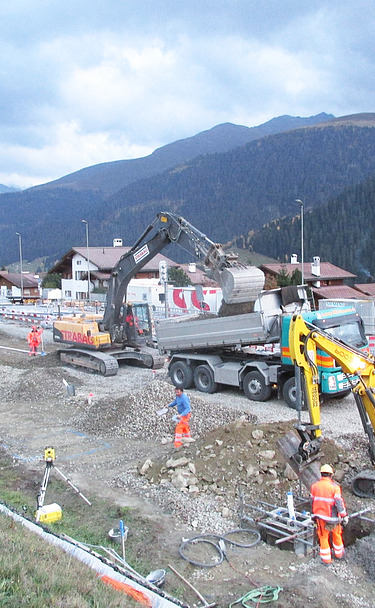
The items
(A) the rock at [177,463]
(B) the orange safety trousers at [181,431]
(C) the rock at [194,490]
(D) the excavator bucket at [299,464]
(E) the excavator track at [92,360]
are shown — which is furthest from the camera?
(E) the excavator track at [92,360]

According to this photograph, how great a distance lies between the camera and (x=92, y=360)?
2059cm

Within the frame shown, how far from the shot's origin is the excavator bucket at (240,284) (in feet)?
50.0

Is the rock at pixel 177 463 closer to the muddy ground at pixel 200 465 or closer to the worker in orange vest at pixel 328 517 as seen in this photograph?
the muddy ground at pixel 200 465

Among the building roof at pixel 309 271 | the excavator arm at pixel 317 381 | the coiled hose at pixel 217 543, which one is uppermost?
the building roof at pixel 309 271

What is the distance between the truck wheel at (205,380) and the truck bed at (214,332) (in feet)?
2.36

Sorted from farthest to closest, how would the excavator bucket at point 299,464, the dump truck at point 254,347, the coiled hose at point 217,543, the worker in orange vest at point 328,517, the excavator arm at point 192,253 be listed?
1. the excavator arm at point 192,253
2. the dump truck at point 254,347
3. the excavator bucket at point 299,464
4. the coiled hose at point 217,543
5. the worker in orange vest at point 328,517

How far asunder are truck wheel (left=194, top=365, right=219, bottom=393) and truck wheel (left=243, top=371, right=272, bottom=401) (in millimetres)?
1209

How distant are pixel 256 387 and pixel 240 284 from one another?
290 cm

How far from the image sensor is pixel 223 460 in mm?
9836

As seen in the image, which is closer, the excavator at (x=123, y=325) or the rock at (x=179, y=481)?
the rock at (x=179, y=481)

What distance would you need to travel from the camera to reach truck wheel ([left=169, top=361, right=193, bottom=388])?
17672 millimetres

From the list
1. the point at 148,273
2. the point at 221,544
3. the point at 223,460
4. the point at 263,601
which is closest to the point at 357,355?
the point at 223,460

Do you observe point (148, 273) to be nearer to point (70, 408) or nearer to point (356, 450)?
point (70, 408)

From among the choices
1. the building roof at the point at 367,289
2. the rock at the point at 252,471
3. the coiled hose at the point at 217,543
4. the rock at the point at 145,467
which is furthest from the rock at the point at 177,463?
the building roof at the point at 367,289
